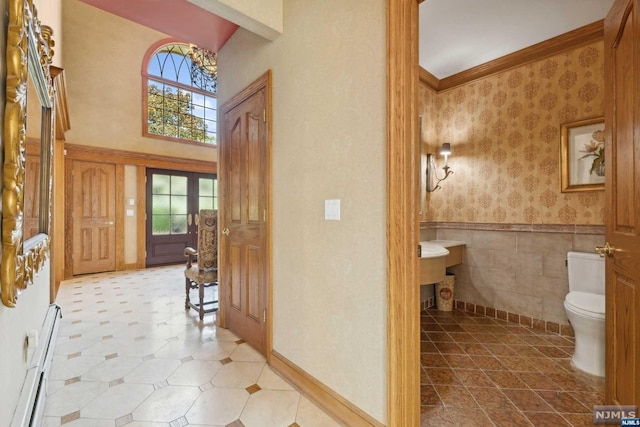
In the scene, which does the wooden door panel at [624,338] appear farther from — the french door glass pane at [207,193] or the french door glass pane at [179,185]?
the french door glass pane at [179,185]

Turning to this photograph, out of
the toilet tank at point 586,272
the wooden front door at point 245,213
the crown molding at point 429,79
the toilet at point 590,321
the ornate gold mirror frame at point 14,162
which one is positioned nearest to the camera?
the ornate gold mirror frame at point 14,162

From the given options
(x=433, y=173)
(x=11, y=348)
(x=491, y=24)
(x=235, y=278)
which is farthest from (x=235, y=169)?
(x=491, y=24)

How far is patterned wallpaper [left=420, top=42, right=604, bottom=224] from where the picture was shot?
2645 mm

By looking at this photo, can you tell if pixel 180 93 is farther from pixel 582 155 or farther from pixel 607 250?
pixel 607 250

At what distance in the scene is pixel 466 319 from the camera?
122 inches

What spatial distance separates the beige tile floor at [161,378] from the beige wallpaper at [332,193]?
303 millimetres

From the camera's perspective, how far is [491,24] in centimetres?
255

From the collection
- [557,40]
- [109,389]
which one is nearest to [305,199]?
[109,389]

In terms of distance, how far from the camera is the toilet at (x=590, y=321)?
6.51 feet

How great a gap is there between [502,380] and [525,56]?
10.1 ft

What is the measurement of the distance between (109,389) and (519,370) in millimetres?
2896

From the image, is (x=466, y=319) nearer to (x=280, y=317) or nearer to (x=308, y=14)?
(x=280, y=317)

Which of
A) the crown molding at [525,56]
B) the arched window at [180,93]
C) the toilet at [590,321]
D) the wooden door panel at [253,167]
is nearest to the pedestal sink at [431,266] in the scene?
the toilet at [590,321]

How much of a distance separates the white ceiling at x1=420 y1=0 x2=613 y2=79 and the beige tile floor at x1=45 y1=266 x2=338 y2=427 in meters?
3.07
